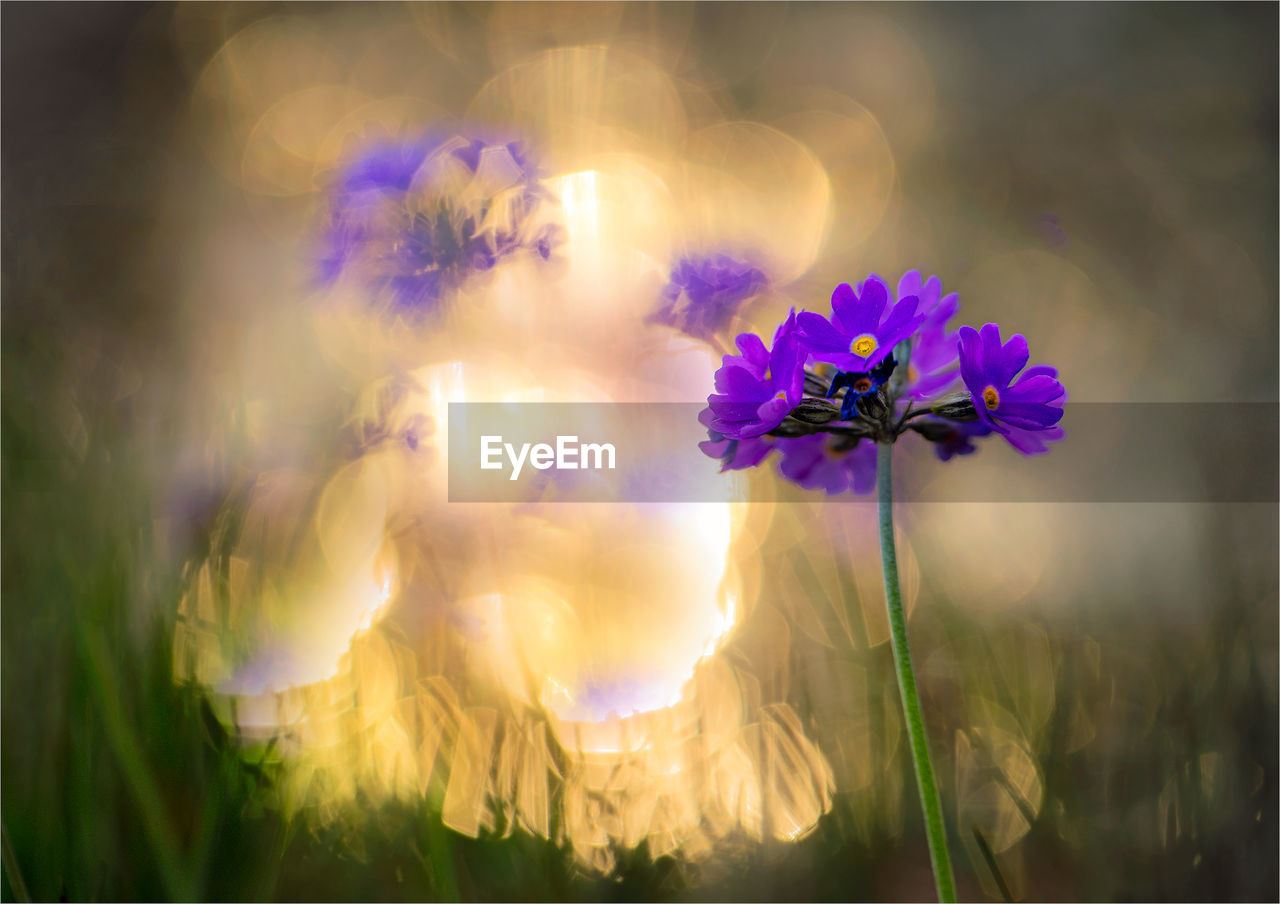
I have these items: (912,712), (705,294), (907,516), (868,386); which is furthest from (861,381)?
(907,516)

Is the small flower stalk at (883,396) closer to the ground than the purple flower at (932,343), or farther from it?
closer to the ground

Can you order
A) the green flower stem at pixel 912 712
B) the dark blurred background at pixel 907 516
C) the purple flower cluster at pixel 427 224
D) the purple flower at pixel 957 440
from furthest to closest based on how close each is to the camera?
the purple flower cluster at pixel 427 224, the dark blurred background at pixel 907 516, the purple flower at pixel 957 440, the green flower stem at pixel 912 712

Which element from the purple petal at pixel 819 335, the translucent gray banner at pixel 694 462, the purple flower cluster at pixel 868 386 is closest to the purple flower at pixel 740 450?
the purple flower cluster at pixel 868 386

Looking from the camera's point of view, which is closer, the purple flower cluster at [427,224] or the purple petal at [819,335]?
the purple petal at [819,335]

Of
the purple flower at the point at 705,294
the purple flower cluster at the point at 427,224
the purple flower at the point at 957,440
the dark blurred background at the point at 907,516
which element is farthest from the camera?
the purple flower at the point at 705,294

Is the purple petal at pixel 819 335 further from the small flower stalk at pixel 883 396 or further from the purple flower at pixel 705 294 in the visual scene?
the purple flower at pixel 705 294

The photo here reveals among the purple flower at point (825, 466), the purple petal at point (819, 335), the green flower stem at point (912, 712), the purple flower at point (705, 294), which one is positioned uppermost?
the purple flower at point (705, 294)

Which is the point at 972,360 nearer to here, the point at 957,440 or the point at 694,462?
the point at 957,440
